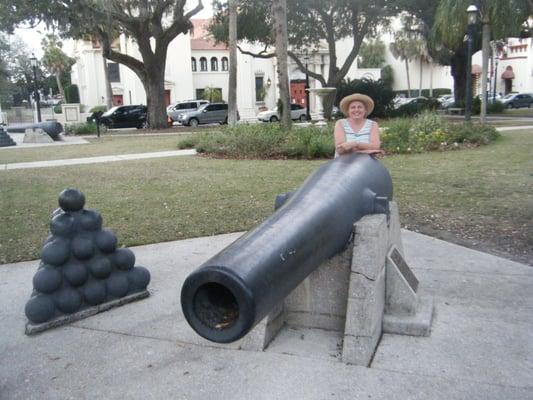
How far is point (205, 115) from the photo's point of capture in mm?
35406

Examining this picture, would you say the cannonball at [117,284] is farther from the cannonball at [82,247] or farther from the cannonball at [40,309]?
the cannonball at [40,309]

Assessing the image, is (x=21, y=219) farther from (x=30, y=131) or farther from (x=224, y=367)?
(x=30, y=131)

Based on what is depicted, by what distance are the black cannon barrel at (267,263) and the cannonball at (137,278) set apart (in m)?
2.02

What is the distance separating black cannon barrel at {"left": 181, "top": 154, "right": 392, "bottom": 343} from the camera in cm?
223

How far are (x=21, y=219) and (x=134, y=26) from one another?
71.7 feet

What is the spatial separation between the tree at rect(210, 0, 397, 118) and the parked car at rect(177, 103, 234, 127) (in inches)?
176

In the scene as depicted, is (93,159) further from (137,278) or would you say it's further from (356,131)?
(356,131)

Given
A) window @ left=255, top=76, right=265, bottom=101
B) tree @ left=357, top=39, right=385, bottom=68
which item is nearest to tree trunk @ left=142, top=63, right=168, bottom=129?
window @ left=255, top=76, right=265, bottom=101

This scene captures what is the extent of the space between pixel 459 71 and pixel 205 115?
16491mm

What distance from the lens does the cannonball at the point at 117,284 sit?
4582mm

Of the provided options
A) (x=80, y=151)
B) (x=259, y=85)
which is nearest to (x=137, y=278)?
(x=80, y=151)

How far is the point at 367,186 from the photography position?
3.76m

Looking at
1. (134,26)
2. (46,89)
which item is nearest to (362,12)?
(134,26)

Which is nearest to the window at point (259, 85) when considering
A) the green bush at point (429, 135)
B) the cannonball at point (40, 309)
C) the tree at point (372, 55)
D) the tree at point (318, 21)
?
the tree at point (318, 21)
